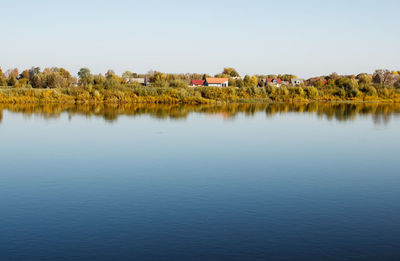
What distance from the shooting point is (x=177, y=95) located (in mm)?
64688

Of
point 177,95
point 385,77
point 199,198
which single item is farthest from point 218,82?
point 199,198

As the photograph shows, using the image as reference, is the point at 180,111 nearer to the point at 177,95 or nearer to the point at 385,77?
the point at 177,95

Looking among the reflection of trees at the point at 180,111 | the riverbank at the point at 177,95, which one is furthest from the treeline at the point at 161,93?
the reflection of trees at the point at 180,111

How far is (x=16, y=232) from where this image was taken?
932 centimetres

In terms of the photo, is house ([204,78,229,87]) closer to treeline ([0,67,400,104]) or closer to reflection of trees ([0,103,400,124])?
treeline ([0,67,400,104])

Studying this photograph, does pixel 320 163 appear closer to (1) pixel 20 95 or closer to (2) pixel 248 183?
(2) pixel 248 183

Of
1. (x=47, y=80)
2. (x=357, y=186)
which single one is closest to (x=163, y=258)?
(x=357, y=186)

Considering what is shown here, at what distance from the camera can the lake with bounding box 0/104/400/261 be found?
861cm

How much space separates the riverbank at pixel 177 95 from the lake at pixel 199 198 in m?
38.3

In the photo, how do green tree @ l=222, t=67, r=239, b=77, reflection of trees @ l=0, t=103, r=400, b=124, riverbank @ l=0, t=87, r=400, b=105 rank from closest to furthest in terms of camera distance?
reflection of trees @ l=0, t=103, r=400, b=124 → riverbank @ l=0, t=87, r=400, b=105 → green tree @ l=222, t=67, r=239, b=77

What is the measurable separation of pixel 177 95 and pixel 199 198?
2098 inches

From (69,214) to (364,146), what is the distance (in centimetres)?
1639

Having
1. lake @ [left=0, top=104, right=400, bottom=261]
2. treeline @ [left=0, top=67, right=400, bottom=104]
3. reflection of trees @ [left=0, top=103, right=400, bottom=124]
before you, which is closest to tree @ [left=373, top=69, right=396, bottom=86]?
treeline @ [left=0, top=67, right=400, bottom=104]

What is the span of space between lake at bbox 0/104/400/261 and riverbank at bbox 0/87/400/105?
38.3m
